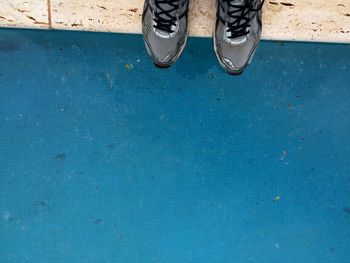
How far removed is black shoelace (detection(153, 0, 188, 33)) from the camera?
135 centimetres

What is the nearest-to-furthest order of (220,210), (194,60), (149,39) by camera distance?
(149,39), (194,60), (220,210)

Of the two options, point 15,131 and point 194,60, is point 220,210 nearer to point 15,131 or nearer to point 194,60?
point 194,60

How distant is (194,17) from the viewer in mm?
1447

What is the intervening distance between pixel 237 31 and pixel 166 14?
0.22m

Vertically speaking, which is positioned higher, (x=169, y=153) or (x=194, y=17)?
(x=194, y=17)

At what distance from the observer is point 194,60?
1525mm

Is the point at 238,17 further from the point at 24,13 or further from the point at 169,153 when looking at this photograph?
the point at 24,13

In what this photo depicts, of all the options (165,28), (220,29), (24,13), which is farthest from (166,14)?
(24,13)

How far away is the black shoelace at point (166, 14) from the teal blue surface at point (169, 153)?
167 millimetres

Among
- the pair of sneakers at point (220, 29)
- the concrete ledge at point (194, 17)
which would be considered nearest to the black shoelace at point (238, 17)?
the pair of sneakers at point (220, 29)

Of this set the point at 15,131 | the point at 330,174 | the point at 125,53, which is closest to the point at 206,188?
the point at 330,174

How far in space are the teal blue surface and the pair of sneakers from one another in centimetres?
14

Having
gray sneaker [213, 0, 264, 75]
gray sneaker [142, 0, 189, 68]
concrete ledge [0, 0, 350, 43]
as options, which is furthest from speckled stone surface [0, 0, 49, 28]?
gray sneaker [213, 0, 264, 75]

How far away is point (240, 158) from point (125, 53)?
0.53 meters
